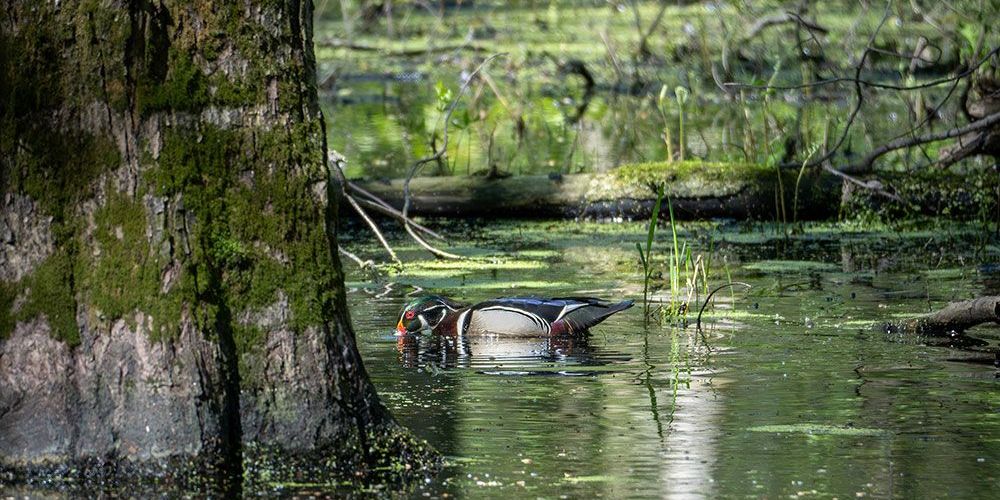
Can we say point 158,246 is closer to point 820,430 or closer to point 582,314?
point 820,430

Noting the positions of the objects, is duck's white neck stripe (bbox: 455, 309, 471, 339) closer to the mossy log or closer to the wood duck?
the wood duck

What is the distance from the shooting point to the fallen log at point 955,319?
21.0 ft

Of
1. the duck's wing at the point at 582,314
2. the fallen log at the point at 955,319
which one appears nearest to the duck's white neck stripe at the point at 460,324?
the duck's wing at the point at 582,314

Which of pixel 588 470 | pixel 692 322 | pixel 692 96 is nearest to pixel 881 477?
pixel 588 470

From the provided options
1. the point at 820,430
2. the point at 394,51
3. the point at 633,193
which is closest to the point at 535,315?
the point at 820,430

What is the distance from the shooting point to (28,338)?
437cm

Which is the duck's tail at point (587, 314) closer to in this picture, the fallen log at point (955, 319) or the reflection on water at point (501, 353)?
the reflection on water at point (501, 353)

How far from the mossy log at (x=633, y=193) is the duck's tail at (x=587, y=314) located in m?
4.12

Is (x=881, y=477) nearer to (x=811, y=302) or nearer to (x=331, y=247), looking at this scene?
(x=331, y=247)

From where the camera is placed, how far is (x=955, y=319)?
6750 mm

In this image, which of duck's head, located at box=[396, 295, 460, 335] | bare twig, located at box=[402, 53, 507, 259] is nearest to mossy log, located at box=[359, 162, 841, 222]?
bare twig, located at box=[402, 53, 507, 259]

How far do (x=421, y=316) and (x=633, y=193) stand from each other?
4.49 m

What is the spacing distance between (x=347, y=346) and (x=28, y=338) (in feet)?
2.77

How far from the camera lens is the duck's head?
736 cm
